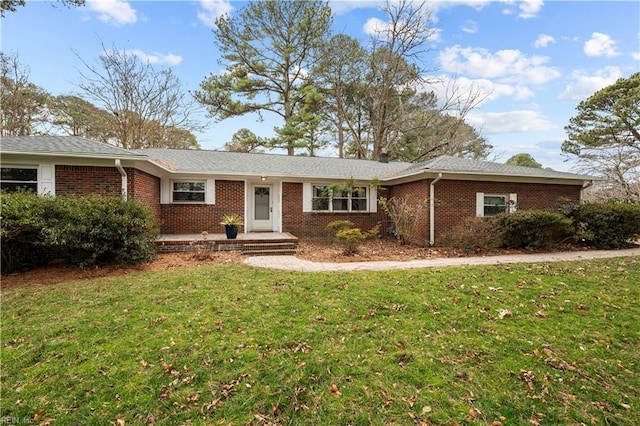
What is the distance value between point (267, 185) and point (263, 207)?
939mm

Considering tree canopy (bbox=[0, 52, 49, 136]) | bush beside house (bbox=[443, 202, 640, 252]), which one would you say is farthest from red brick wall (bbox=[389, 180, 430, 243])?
tree canopy (bbox=[0, 52, 49, 136])

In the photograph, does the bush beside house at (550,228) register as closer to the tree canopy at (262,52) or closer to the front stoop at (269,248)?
the front stoop at (269,248)

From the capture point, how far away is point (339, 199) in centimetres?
1227

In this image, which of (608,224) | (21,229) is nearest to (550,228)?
(608,224)

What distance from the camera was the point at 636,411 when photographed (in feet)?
7.70

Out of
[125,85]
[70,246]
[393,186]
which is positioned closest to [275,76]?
[125,85]

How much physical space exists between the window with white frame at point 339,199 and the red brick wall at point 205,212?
303 cm

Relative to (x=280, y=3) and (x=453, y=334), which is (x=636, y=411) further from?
(x=280, y=3)

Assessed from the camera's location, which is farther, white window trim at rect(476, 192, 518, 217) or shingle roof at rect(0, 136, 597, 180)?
white window trim at rect(476, 192, 518, 217)

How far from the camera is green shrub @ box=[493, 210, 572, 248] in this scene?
920cm

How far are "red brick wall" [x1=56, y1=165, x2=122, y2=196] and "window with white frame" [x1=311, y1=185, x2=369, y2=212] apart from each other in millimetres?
6718

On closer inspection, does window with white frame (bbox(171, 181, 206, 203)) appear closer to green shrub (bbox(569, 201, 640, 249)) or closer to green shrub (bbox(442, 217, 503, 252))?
green shrub (bbox(442, 217, 503, 252))

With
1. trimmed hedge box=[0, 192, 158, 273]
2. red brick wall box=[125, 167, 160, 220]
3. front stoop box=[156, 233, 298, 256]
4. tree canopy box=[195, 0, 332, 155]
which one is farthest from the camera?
tree canopy box=[195, 0, 332, 155]

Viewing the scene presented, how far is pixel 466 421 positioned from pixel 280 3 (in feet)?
75.9
